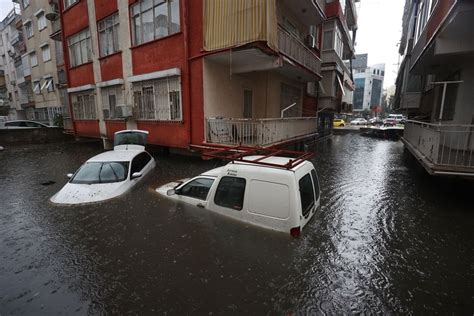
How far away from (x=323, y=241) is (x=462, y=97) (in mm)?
7682

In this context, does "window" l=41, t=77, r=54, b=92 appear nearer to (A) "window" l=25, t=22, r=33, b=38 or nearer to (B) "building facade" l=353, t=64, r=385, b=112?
(A) "window" l=25, t=22, r=33, b=38

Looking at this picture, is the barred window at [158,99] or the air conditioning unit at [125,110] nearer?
the barred window at [158,99]

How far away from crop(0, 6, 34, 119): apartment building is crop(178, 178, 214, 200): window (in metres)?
34.6

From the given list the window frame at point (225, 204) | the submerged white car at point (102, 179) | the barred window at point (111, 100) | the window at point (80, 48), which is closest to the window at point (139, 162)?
the submerged white car at point (102, 179)

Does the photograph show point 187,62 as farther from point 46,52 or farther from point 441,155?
point 46,52

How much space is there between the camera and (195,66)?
9914 mm

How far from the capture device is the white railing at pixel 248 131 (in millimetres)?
9039

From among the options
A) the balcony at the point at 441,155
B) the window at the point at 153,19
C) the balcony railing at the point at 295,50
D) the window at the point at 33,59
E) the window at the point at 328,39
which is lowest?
the balcony at the point at 441,155

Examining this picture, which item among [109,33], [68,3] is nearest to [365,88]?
[68,3]

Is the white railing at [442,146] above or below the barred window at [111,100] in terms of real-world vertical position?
below

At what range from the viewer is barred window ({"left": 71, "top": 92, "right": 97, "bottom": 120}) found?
15.9 m

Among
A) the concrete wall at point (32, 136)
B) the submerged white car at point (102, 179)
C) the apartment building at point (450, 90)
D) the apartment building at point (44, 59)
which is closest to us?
the apartment building at point (450, 90)

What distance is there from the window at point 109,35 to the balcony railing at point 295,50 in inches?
359

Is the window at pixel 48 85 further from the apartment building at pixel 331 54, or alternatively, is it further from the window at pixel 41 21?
the apartment building at pixel 331 54
